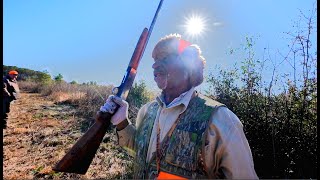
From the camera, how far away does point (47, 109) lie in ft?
49.3

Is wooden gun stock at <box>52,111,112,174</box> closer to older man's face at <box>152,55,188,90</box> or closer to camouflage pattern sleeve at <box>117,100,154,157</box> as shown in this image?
camouflage pattern sleeve at <box>117,100,154,157</box>

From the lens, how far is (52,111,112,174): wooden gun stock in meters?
2.51

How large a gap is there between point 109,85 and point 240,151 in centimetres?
1569

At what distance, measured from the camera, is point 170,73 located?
269cm

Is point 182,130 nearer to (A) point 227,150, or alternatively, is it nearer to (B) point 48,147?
(A) point 227,150

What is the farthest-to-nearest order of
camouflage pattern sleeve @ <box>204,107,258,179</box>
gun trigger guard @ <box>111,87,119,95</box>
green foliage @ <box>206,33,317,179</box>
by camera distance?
green foliage @ <box>206,33,317,179</box> → gun trigger guard @ <box>111,87,119,95</box> → camouflage pattern sleeve @ <box>204,107,258,179</box>

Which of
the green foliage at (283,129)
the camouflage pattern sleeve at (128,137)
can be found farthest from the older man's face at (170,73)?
the green foliage at (283,129)

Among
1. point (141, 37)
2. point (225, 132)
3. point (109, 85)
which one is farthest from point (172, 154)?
point (109, 85)

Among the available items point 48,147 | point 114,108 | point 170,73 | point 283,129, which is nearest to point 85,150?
point 114,108

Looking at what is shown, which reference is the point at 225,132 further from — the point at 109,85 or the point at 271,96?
the point at 109,85

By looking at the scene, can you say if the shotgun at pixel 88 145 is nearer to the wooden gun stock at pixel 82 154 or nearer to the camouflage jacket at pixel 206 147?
the wooden gun stock at pixel 82 154

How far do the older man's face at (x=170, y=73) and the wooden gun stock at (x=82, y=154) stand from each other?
0.57 m

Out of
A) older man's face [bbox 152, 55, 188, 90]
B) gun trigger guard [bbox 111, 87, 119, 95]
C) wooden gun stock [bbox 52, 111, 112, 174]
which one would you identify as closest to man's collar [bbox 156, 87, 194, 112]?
older man's face [bbox 152, 55, 188, 90]

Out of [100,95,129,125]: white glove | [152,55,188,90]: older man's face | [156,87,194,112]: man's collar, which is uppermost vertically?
[152,55,188,90]: older man's face
